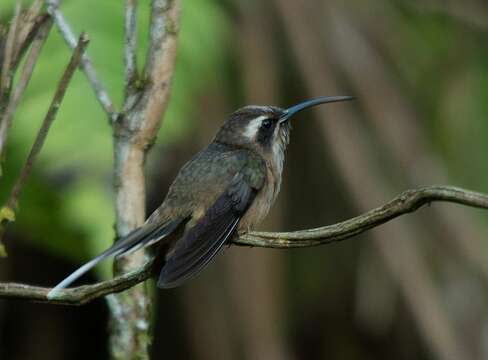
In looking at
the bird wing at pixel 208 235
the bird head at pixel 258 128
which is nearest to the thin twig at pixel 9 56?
the bird wing at pixel 208 235

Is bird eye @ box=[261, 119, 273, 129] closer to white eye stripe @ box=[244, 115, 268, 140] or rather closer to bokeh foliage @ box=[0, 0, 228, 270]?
white eye stripe @ box=[244, 115, 268, 140]

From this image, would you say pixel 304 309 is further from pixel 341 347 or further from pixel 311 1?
pixel 311 1

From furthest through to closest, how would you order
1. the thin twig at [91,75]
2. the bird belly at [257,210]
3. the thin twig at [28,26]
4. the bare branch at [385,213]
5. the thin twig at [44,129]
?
the bird belly at [257,210] < the thin twig at [91,75] < the thin twig at [28,26] < the thin twig at [44,129] < the bare branch at [385,213]

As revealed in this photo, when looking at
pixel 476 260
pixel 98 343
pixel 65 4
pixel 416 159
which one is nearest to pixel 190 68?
pixel 65 4

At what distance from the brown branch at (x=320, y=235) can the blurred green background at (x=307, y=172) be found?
1.79 m

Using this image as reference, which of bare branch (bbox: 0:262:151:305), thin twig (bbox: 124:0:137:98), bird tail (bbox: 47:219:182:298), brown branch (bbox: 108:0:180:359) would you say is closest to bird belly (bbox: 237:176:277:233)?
bird tail (bbox: 47:219:182:298)

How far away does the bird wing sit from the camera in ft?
7.57

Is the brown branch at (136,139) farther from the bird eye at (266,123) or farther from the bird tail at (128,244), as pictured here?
the bird eye at (266,123)

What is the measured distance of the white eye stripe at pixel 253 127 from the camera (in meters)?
3.42

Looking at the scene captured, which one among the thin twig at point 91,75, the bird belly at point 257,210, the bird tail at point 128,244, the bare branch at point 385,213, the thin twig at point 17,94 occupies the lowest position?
the bare branch at point 385,213

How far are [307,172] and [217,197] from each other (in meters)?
2.41

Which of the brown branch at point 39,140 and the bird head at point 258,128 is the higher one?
the bird head at point 258,128

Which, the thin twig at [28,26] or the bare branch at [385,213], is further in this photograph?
the thin twig at [28,26]

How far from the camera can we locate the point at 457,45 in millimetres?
5289
